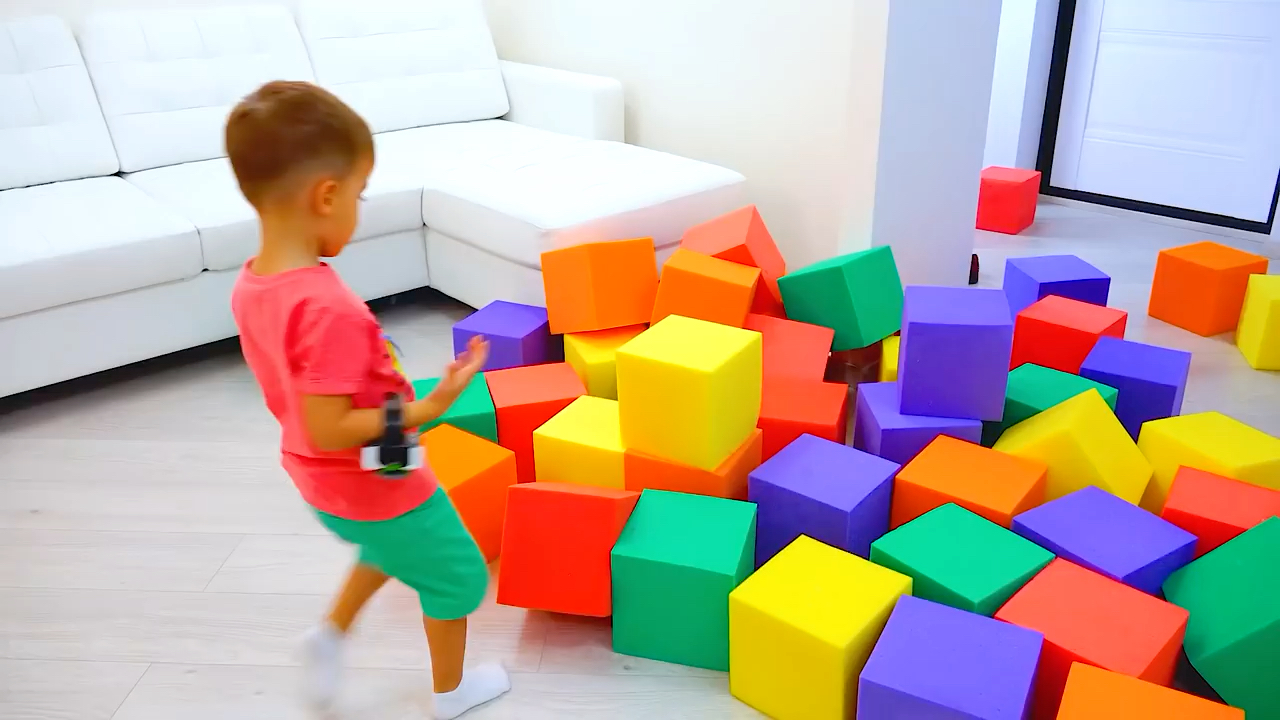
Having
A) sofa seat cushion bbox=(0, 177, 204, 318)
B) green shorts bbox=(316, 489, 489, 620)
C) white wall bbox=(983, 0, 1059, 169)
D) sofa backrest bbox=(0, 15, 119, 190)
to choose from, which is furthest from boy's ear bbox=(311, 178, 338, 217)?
white wall bbox=(983, 0, 1059, 169)

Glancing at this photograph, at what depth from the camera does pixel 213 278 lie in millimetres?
2797

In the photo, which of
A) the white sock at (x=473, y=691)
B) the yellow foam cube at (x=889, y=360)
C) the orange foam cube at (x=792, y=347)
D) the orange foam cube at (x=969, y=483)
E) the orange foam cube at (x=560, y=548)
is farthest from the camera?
the yellow foam cube at (x=889, y=360)

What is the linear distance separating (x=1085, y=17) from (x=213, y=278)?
3.71m

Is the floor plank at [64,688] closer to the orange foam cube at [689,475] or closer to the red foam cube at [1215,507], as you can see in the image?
the orange foam cube at [689,475]

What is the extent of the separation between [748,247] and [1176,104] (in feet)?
8.71

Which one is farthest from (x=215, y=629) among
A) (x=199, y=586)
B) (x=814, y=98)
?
(x=814, y=98)

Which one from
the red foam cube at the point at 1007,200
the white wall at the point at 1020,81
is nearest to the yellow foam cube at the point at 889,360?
the red foam cube at the point at 1007,200

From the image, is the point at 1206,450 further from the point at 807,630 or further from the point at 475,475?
the point at 475,475

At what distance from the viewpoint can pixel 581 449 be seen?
1973mm

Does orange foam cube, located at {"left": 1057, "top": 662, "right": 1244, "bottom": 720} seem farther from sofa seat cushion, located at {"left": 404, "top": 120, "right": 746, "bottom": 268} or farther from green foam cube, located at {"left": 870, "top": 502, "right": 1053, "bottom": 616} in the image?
sofa seat cushion, located at {"left": 404, "top": 120, "right": 746, "bottom": 268}

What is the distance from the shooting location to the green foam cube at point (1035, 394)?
2.17 meters

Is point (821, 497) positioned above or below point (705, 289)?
below

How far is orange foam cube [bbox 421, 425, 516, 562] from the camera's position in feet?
6.40

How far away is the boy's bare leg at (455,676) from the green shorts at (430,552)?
46mm
